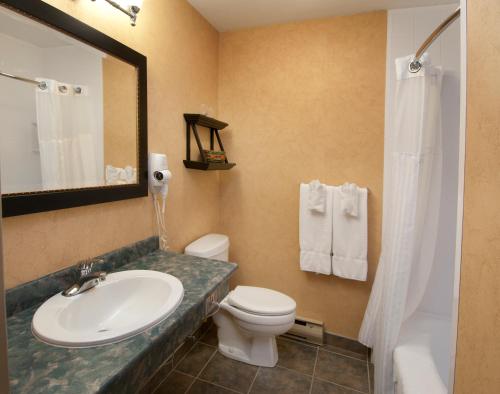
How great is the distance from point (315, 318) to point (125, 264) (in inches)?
60.2

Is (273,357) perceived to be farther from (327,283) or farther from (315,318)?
(327,283)

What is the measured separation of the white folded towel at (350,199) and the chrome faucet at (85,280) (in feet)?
5.02

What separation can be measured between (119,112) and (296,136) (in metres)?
1.26

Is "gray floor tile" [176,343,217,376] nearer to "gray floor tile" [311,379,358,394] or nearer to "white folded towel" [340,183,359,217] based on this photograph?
"gray floor tile" [311,379,358,394]

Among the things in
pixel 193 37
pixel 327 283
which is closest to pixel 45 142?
pixel 193 37

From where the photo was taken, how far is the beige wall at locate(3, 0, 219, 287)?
1.01 metres

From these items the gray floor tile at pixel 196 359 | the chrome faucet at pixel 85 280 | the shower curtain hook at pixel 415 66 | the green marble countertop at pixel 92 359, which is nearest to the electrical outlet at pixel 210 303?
the green marble countertop at pixel 92 359

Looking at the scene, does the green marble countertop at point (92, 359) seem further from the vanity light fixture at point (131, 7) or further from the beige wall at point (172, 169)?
the vanity light fixture at point (131, 7)

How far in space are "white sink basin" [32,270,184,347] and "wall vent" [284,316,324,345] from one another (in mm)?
1357

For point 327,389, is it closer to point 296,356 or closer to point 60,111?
point 296,356

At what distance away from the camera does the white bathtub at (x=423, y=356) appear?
1.20 meters

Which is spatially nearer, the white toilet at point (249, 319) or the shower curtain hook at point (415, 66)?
the shower curtain hook at point (415, 66)

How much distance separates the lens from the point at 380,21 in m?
1.84

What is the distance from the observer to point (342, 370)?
1.83 metres
